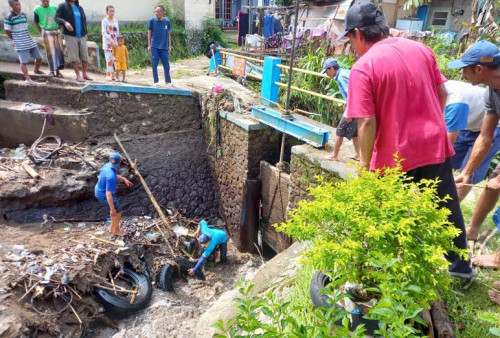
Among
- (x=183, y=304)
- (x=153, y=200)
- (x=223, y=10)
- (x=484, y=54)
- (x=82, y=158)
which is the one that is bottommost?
(x=183, y=304)

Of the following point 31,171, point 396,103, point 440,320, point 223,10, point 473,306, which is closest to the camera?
point 440,320

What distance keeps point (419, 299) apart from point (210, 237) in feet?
17.1

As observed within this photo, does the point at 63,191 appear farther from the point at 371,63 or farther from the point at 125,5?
the point at 125,5

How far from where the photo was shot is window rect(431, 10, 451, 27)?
53.8 ft

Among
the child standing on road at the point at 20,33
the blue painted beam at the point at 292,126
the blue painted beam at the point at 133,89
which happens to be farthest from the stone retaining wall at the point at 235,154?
the child standing on road at the point at 20,33

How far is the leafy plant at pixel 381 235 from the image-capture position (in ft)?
5.76

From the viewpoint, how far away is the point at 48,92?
26.3 ft

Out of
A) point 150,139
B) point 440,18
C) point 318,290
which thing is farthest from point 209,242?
point 440,18

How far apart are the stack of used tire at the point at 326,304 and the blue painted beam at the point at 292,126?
3099mm

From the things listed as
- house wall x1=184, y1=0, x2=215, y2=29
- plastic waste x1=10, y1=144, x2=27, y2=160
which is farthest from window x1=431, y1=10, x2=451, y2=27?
plastic waste x1=10, y1=144, x2=27, y2=160

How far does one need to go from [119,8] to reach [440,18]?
14474 millimetres

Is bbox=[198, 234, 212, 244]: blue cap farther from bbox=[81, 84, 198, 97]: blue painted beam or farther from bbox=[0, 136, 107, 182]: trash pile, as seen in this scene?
bbox=[81, 84, 198, 97]: blue painted beam

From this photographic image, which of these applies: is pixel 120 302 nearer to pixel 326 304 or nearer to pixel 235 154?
pixel 235 154

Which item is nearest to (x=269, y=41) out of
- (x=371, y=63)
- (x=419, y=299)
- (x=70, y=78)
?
(x=70, y=78)
